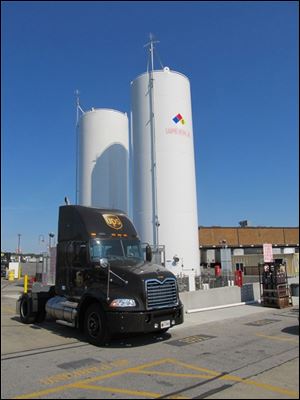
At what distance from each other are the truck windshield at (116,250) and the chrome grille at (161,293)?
4.30 ft

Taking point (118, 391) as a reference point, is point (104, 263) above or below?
above

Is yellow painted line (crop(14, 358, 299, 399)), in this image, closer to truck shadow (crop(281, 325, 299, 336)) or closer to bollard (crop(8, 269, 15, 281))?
truck shadow (crop(281, 325, 299, 336))

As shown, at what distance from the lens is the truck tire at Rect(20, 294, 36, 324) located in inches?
515

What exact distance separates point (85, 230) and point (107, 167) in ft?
56.7

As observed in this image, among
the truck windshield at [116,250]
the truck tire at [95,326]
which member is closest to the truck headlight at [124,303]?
the truck tire at [95,326]

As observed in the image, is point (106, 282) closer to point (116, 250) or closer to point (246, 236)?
point (116, 250)

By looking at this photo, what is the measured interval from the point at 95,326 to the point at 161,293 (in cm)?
170

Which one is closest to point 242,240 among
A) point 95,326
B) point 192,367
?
point 95,326

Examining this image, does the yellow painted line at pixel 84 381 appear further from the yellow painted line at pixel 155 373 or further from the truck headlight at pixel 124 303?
the truck headlight at pixel 124 303

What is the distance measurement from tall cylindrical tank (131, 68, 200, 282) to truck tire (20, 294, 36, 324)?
9.76 m

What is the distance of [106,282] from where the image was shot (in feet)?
33.3

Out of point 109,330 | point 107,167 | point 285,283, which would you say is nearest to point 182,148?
point 107,167

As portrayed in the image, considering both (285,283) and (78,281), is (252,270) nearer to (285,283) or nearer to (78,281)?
(285,283)

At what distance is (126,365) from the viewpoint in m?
7.96
